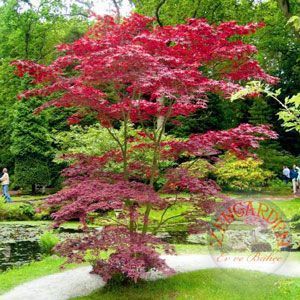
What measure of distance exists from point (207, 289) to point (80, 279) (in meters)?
2.09

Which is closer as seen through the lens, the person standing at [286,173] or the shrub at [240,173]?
the shrub at [240,173]

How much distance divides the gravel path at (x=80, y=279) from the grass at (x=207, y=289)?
34 cm

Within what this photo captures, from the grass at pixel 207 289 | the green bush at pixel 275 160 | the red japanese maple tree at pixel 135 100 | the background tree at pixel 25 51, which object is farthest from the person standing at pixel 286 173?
the red japanese maple tree at pixel 135 100

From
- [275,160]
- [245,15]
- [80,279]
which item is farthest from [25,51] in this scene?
[80,279]

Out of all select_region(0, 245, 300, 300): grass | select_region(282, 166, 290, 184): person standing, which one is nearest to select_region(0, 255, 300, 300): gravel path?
select_region(0, 245, 300, 300): grass

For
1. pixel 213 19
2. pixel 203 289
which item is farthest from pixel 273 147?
pixel 203 289

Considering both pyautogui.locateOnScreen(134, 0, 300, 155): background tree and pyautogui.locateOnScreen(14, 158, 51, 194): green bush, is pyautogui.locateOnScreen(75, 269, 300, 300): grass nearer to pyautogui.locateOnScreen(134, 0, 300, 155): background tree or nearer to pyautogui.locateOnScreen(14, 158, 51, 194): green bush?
pyautogui.locateOnScreen(134, 0, 300, 155): background tree

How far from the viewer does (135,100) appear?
629 cm

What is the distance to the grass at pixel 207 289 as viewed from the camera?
5.95 metres

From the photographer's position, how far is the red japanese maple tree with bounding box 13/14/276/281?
562 cm

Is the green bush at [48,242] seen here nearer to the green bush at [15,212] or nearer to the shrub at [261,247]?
the shrub at [261,247]

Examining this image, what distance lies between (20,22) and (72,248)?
72.9ft

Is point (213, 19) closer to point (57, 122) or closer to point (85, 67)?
point (57, 122)

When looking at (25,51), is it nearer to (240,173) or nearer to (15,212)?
(15,212)
